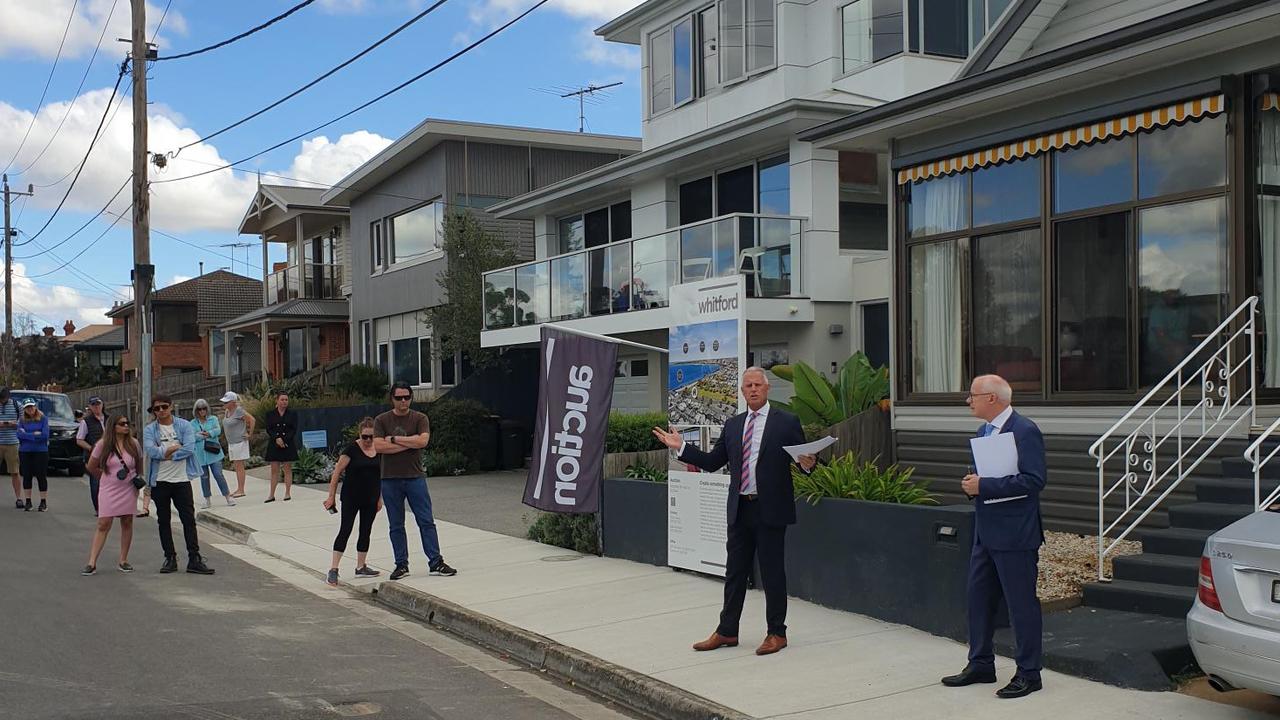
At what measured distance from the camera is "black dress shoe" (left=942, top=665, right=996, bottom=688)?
6.89m

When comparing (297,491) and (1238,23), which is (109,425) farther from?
(1238,23)

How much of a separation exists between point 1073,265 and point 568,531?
5.88 meters

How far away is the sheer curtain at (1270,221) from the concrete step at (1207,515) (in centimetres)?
182

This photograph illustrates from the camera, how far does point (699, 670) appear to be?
761 centimetres

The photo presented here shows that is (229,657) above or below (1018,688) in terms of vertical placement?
below

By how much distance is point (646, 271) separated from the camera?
20.3 meters

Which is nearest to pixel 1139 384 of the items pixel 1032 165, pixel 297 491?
pixel 1032 165

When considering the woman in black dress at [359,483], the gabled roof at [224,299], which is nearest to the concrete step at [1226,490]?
the woman in black dress at [359,483]

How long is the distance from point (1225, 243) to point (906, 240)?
367 centimetres

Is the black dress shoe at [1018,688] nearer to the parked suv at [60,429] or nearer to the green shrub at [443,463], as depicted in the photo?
the green shrub at [443,463]

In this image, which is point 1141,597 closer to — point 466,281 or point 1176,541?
point 1176,541

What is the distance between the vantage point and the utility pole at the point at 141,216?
70.0ft

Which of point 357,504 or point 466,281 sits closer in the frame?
point 357,504

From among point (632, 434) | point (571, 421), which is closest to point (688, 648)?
point (571, 421)
